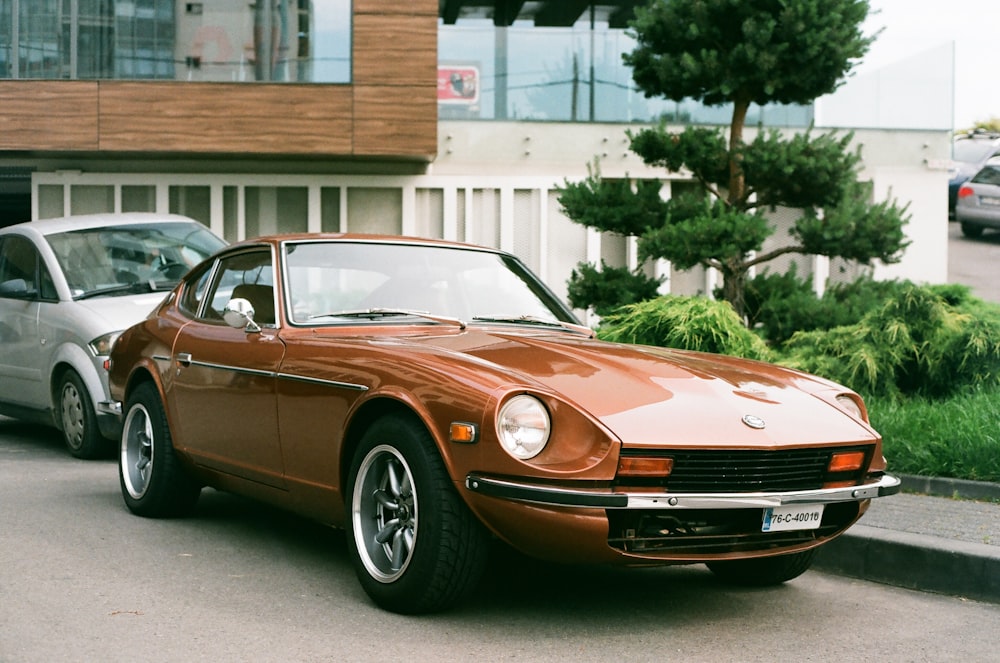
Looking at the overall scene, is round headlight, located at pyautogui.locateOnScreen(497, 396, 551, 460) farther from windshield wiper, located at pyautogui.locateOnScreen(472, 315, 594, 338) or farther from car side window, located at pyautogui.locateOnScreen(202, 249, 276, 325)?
car side window, located at pyautogui.locateOnScreen(202, 249, 276, 325)

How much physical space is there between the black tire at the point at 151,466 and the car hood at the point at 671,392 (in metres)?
2.07

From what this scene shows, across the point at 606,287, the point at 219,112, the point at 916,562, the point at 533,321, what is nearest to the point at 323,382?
the point at 533,321

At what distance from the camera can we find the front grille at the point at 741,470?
4516 mm

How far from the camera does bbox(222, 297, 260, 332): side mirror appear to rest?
5980 mm

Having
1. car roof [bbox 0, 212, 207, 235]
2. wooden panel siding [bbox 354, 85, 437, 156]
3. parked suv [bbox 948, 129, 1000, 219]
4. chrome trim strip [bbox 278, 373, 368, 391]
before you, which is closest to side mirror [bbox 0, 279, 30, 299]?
car roof [bbox 0, 212, 207, 235]

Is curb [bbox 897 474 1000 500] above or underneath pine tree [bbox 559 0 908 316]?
underneath

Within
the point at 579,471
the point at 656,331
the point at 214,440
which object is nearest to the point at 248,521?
the point at 214,440

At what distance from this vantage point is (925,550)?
5863 mm

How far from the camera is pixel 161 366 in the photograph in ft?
22.4

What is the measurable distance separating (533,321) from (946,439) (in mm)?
3332

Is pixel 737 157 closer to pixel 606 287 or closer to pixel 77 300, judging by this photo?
pixel 606 287

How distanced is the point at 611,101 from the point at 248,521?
1517 cm

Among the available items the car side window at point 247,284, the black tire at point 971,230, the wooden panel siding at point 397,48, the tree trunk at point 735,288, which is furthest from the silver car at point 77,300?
the black tire at point 971,230

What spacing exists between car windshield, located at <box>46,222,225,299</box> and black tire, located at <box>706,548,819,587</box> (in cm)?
597
